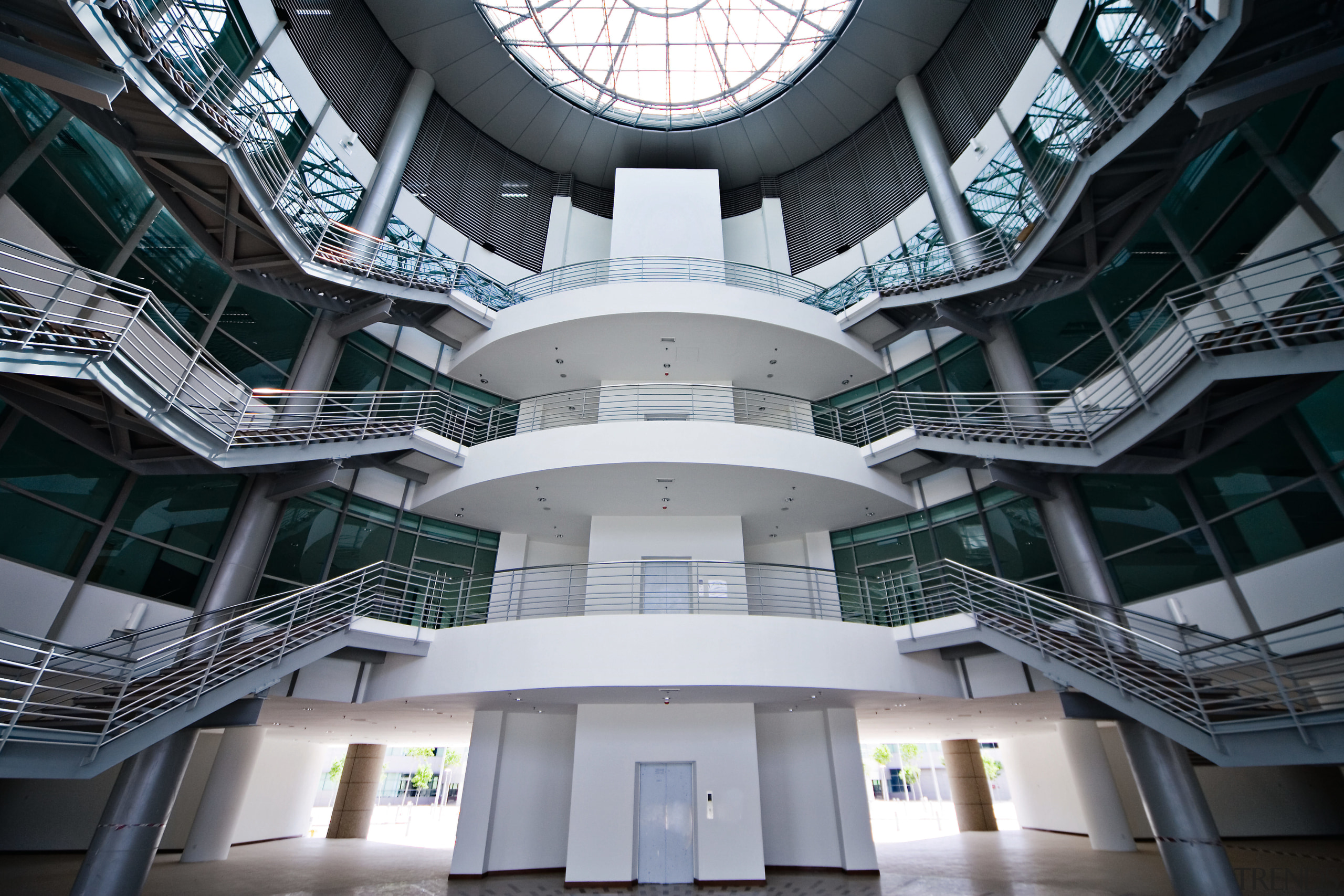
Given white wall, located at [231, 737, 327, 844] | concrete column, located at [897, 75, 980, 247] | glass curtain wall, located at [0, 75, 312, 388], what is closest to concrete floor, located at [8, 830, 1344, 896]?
white wall, located at [231, 737, 327, 844]

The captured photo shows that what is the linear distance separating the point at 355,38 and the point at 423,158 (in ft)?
11.7

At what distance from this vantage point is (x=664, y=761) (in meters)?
13.2

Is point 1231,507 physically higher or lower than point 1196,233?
lower

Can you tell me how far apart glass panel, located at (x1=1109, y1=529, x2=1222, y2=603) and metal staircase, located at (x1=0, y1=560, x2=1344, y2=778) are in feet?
2.10

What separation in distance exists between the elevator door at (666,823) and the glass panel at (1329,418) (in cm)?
1216

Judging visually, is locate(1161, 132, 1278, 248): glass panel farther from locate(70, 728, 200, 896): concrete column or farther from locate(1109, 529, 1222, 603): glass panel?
locate(70, 728, 200, 896): concrete column

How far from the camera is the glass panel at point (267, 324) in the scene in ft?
43.5

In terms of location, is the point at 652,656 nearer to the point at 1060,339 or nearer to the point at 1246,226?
the point at 1060,339

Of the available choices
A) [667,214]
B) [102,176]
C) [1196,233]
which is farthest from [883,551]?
[102,176]

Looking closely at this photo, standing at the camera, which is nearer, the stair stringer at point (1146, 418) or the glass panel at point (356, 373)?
the stair stringer at point (1146, 418)

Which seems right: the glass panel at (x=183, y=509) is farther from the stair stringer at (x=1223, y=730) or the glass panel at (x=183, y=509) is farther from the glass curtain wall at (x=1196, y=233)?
the glass curtain wall at (x=1196, y=233)

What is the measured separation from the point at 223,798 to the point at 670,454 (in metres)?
15.1

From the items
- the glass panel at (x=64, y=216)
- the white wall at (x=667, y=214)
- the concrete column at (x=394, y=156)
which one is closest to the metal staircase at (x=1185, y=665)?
the white wall at (x=667, y=214)

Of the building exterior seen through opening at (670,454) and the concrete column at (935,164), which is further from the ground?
the concrete column at (935,164)
